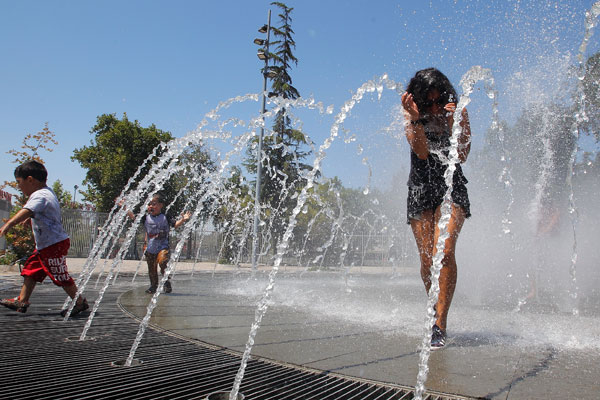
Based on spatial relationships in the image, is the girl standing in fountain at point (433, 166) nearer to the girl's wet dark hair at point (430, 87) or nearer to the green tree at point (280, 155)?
the girl's wet dark hair at point (430, 87)

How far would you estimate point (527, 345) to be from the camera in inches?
110

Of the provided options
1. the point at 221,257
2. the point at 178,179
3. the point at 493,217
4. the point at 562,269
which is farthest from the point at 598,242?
the point at 178,179

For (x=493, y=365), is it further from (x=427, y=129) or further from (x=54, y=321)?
(x=54, y=321)

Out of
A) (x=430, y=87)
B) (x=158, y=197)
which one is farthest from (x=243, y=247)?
(x=430, y=87)

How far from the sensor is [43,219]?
157 inches

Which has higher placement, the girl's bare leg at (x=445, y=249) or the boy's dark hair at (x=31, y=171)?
the boy's dark hair at (x=31, y=171)

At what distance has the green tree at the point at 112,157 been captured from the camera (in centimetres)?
2569

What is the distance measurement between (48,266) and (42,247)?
0.63ft

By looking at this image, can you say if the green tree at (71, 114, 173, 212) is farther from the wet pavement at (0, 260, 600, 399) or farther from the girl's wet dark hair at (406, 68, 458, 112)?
the girl's wet dark hair at (406, 68, 458, 112)

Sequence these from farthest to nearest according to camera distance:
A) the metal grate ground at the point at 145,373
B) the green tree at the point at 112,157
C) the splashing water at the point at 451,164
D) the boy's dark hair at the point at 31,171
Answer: the green tree at the point at 112,157 → the boy's dark hair at the point at 31,171 → the splashing water at the point at 451,164 → the metal grate ground at the point at 145,373

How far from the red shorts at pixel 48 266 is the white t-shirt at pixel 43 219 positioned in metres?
0.06

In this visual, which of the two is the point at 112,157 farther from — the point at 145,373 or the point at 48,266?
the point at 145,373

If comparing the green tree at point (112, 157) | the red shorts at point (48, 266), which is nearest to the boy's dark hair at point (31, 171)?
the red shorts at point (48, 266)

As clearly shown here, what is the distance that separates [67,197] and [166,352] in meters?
29.5
